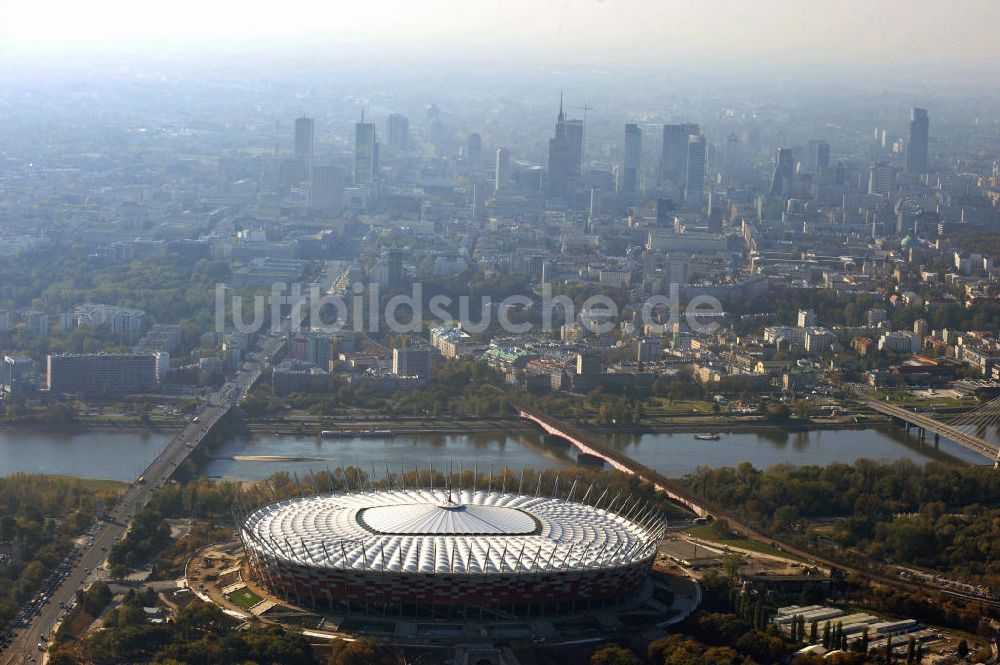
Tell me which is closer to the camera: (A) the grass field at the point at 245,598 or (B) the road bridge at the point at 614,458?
(A) the grass field at the point at 245,598

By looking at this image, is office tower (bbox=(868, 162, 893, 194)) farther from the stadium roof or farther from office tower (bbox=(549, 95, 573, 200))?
the stadium roof

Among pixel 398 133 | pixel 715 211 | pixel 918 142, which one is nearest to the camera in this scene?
pixel 715 211

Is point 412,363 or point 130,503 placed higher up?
point 412,363

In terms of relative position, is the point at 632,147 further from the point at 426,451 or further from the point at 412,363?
the point at 426,451

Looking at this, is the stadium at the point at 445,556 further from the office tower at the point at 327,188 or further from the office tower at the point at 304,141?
the office tower at the point at 304,141

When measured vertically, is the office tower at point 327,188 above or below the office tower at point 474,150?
below

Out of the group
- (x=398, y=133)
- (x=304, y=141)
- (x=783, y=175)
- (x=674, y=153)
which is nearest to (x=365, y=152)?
(x=304, y=141)

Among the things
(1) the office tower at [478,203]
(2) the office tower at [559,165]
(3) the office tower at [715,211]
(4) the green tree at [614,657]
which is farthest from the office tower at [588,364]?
(2) the office tower at [559,165]
